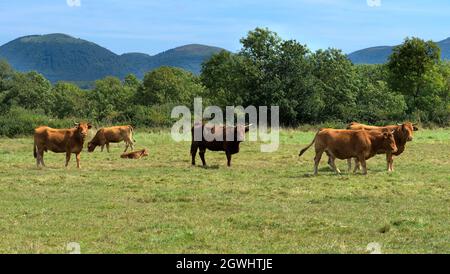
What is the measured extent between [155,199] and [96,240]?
4118 mm

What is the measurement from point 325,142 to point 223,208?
6751 millimetres

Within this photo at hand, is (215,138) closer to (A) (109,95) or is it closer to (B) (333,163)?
(B) (333,163)

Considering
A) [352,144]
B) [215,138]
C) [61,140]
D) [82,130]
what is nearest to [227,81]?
[215,138]

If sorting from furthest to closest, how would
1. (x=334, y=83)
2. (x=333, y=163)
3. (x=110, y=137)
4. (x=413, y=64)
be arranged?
(x=334, y=83) → (x=413, y=64) → (x=110, y=137) → (x=333, y=163)

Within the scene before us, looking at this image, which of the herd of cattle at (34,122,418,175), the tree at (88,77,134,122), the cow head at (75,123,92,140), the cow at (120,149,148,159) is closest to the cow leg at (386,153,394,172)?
the herd of cattle at (34,122,418,175)

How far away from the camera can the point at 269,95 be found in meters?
50.5

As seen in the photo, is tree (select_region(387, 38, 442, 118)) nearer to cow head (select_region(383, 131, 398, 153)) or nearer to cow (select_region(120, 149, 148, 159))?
cow (select_region(120, 149, 148, 159))

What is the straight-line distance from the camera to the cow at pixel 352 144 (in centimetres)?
1780

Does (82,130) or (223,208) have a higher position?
(82,130)

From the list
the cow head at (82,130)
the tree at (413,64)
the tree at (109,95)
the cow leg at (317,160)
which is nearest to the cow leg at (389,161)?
the cow leg at (317,160)

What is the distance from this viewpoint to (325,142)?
18047 millimetres

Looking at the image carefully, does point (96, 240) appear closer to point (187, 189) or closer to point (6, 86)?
point (187, 189)

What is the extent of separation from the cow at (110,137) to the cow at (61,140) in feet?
22.4

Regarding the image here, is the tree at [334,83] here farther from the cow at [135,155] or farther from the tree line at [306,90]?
the cow at [135,155]
